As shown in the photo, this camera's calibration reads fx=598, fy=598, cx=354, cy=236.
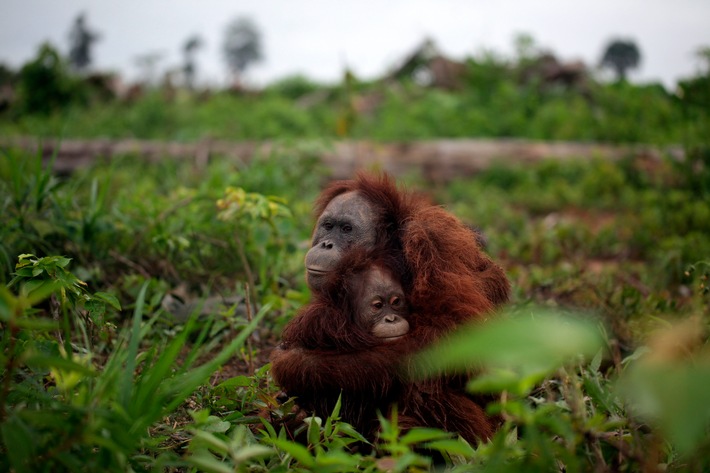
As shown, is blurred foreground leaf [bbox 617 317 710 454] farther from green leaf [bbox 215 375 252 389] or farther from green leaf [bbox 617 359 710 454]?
green leaf [bbox 215 375 252 389]

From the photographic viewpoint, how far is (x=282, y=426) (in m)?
1.86

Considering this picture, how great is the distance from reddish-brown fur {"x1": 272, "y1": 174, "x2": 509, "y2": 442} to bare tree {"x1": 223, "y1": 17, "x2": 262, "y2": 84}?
19.4 metres

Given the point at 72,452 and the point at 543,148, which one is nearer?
the point at 72,452

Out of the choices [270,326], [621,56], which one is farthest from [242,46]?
[270,326]

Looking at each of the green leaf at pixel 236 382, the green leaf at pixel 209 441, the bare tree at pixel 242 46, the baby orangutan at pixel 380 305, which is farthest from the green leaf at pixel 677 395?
the bare tree at pixel 242 46

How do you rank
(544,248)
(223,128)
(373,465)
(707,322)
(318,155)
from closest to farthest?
(373,465) → (707,322) → (544,248) → (318,155) → (223,128)

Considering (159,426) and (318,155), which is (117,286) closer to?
(159,426)

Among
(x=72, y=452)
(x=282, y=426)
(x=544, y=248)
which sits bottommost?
(x=544, y=248)

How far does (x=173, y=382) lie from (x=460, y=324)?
0.88 metres

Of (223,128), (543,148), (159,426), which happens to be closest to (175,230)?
(159,426)

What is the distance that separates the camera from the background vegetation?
4.20 feet

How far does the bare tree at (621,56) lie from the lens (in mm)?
13812

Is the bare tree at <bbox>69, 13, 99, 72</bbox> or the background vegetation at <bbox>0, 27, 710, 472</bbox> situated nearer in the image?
the background vegetation at <bbox>0, 27, 710, 472</bbox>

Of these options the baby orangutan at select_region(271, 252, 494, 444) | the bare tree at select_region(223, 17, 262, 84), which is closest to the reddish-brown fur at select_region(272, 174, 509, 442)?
the baby orangutan at select_region(271, 252, 494, 444)
